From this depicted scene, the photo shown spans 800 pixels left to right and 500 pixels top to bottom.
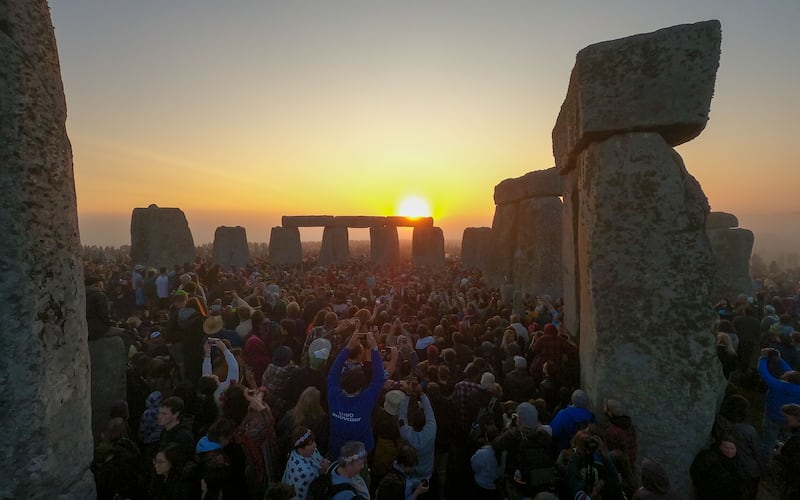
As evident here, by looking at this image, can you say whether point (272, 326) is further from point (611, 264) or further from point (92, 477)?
point (611, 264)

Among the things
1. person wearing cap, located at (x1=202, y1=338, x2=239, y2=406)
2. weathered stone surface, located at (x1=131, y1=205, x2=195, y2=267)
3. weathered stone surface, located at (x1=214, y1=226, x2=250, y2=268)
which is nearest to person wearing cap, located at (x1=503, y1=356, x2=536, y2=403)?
person wearing cap, located at (x1=202, y1=338, x2=239, y2=406)

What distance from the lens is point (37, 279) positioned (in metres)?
2.74

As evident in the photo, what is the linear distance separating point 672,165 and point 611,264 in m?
1.09

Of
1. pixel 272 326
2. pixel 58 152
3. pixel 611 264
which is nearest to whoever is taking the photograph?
pixel 58 152

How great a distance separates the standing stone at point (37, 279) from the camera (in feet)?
8.63

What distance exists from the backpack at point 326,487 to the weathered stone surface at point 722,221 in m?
14.8

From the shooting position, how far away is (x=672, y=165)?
13.7 ft

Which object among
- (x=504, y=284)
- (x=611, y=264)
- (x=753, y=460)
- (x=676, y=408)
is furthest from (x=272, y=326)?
(x=504, y=284)

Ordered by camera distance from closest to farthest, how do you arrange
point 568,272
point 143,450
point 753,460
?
point 753,460
point 143,450
point 568,272

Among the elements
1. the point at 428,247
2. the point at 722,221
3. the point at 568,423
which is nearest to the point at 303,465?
the point at 568,423

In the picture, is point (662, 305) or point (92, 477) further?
point (662, 305)

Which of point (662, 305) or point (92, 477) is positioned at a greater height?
point (662, 305)

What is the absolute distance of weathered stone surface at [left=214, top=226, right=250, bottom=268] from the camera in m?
21.9

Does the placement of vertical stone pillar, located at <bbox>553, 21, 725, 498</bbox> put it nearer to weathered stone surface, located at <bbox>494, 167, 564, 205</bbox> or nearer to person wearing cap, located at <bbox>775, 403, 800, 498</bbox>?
person wearing cap, located at <bbox>775, 403, 800, 498</bbox>
